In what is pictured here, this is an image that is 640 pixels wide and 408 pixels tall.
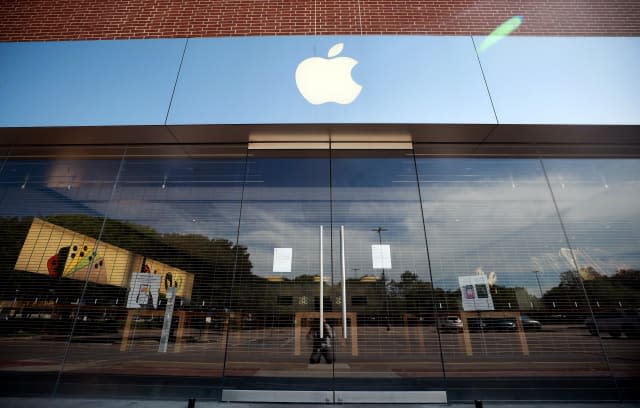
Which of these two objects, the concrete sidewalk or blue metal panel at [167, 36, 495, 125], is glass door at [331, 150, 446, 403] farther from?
blue metal panel at [167, 36, 495, 125]

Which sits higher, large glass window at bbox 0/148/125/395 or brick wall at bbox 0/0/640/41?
brick wall at bbox 0/0/640/41

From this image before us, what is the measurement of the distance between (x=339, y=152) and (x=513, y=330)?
3.36 metres

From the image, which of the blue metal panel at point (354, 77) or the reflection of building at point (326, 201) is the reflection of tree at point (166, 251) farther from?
the blue metal panel at point (354, 77)

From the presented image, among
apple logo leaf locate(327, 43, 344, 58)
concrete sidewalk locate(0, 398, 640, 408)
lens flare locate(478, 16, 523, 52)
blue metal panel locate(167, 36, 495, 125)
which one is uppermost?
lens flare locate(478, 16, 523, 52)

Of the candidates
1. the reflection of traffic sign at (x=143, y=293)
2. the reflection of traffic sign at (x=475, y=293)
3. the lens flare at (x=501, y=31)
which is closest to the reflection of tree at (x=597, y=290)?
the reflection of traffic sign at (x=475, y=293)

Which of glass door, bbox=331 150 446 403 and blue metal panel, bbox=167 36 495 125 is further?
blue metal panel, bbox=167 36 495 125

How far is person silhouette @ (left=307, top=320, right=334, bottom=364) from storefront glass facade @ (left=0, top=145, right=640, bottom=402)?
0.03 meters

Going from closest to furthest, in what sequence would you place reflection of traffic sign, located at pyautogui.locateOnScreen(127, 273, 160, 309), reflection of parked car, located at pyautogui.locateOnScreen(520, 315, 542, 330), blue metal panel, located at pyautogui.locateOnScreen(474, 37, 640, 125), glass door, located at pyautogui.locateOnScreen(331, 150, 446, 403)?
glass door, located at pyautogui.locateOnScreen(331, 150, 446, 403) → reflection of parked car, located at pyautogui.locateOnScreen(520, 315, 542, 330) → blue metal panel, located at pyautogui.locateOnScreen(474, 37, 640, 125) → reflection of traffic sign, located at pyautogui.locateOnScreen(127, 273, 160, 309)

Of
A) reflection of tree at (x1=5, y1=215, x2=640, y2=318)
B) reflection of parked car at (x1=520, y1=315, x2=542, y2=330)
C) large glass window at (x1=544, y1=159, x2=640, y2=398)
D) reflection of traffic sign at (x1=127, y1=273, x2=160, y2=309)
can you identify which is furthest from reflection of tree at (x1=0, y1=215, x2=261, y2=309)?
large glass window at (x1=544, y1=159, x2=640, y2=398)

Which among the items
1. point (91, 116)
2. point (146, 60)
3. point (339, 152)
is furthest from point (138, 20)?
point (339, 152)

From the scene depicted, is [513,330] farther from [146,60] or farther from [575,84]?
[146,60]

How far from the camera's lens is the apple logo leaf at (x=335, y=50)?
384 centimetres

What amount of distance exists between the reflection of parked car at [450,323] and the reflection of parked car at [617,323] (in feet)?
5.31

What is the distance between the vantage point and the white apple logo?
11.9ft
